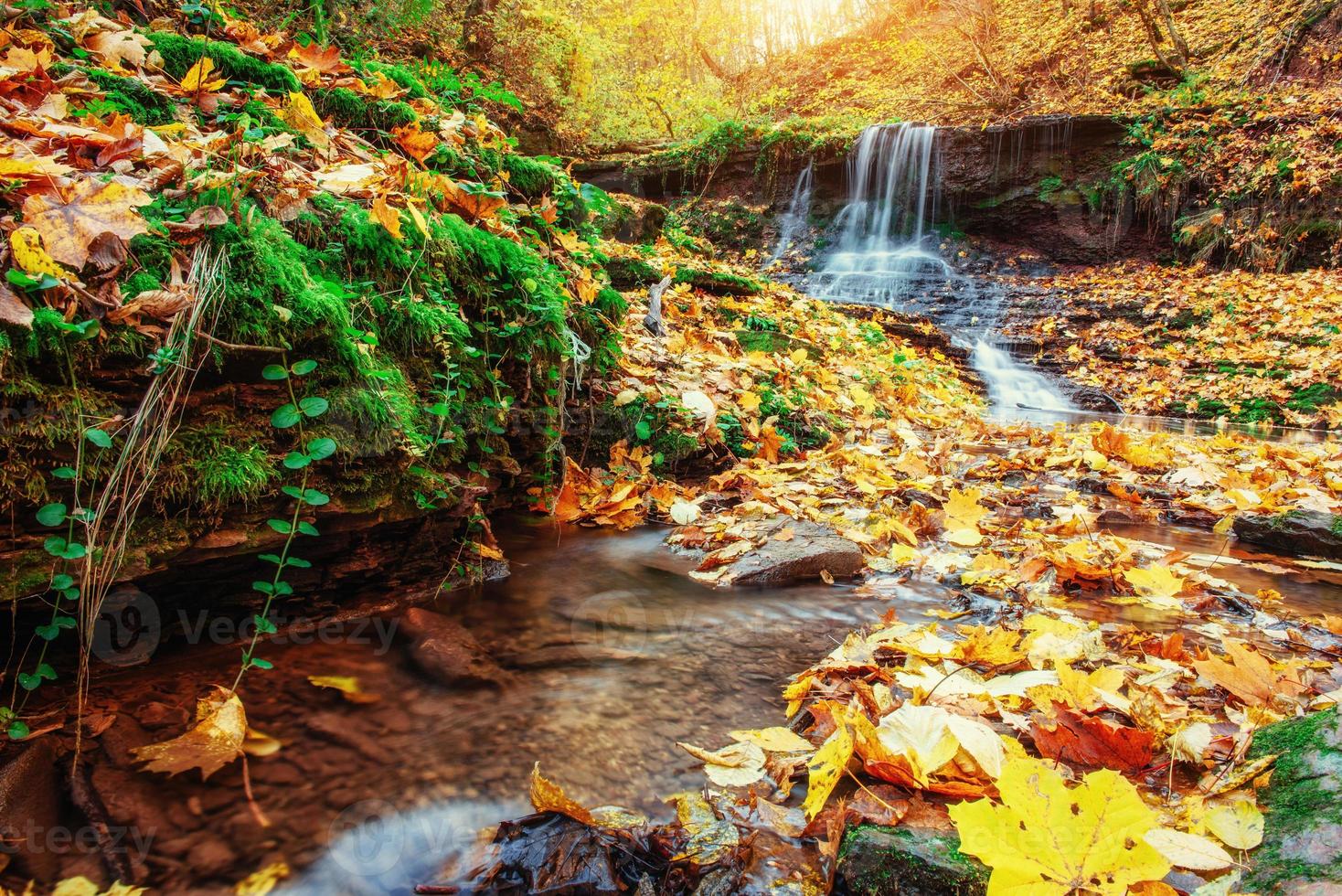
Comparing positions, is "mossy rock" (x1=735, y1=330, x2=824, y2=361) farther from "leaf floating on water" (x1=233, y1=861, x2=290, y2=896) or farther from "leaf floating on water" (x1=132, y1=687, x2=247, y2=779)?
"leaf floating on water" (x1=233, y1=861, x2=290, y2=896)

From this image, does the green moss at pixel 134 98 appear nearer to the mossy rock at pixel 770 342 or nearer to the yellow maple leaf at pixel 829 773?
the yellow maple leaf at pixel 829 773

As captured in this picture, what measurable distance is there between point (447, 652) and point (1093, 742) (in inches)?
67.3

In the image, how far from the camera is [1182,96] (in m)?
12.3

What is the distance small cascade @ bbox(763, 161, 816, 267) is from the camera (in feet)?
49.8

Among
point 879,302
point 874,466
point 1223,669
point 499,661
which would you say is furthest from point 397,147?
point 879,302

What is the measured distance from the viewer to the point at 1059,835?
86 centimetres

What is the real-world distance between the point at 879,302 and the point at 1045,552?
10191 mm

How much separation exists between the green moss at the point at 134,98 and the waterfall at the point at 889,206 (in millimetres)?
12295

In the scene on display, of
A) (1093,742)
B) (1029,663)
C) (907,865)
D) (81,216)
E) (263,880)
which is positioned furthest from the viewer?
(1029,663)

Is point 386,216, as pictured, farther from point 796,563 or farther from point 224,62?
point 796,563

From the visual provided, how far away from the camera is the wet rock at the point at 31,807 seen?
1.10m

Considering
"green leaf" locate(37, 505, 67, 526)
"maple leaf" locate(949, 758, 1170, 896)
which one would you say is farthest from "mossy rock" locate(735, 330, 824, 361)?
"maple leaf" locate(949, 758, 1170, 896)

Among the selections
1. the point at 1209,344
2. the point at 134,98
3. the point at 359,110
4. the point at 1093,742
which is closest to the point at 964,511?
the point at 1093,742

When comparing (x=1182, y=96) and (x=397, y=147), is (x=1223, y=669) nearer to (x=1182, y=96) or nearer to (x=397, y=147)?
(x=397, y=147)
